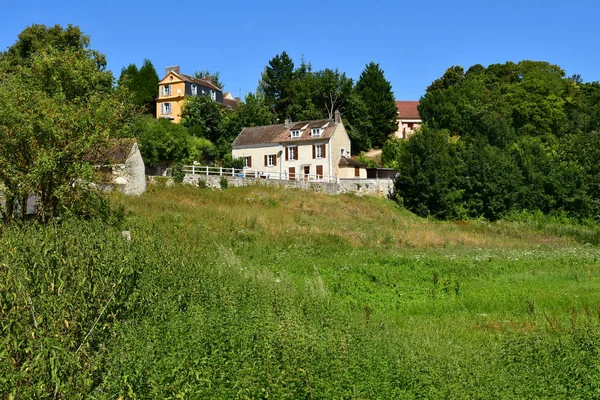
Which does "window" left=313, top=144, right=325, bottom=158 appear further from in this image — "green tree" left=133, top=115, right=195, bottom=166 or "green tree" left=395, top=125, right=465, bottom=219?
"green tree" left=133, top=115, right=195, bottom=166

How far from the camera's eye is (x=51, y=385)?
6047 millimetres

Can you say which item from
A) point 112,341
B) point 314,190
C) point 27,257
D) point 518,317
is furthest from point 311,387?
point 314,190

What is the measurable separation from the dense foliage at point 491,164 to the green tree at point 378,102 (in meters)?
8.81

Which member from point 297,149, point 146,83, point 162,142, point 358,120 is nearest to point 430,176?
point 297,149

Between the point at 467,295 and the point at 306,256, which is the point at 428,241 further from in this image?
the point at 467,295

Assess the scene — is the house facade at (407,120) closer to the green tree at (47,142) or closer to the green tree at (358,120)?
the green tree at (358,120)

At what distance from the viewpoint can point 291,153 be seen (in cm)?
5372

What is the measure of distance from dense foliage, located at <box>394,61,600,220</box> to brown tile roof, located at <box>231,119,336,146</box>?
7.71 meters

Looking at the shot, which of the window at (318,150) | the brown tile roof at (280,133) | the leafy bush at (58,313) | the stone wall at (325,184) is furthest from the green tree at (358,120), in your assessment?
the leafy bush at (58,313)

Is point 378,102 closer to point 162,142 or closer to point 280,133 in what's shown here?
point 280,133

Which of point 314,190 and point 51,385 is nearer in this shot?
point 51,385

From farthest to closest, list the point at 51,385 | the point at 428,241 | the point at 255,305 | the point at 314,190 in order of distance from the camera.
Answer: the point at 314,190, the point at 428,241, the point at 255,305, the point at 51,385

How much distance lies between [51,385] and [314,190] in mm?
39216

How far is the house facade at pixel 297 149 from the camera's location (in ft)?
170
